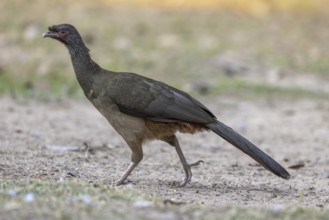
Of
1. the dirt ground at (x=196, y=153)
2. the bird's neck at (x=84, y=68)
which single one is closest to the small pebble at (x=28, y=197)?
the dirt ground at (x=196, y=153)

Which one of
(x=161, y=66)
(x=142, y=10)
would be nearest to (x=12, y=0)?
(x=142, y=10)

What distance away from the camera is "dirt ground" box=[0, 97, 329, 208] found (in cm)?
650

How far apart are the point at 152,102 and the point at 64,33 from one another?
3.29 feet

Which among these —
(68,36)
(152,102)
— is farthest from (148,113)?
(68,36)

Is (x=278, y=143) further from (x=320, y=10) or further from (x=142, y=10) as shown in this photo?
(x=320, y=10)

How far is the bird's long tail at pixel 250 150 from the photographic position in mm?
6566

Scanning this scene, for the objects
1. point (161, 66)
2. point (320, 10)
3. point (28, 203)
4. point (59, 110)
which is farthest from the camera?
point (320, 10)

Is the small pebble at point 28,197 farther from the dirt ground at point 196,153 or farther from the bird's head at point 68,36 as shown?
the bird's head at point 68,36

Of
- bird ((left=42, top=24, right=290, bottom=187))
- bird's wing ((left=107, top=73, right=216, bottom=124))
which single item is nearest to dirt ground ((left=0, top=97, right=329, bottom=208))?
bird ((left=42, top=24, right=290, bottom=187))

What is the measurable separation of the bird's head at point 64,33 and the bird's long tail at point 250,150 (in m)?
1.32

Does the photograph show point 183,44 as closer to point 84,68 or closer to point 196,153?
point 196,153

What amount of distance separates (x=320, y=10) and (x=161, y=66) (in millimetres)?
5382

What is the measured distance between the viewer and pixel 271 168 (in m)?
6.55

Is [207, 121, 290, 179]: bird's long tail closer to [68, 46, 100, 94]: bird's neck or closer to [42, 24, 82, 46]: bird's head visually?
[68, 46, 100, 94]: bird's neck
